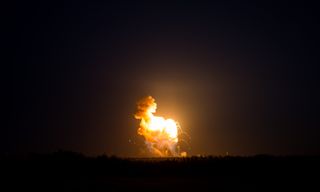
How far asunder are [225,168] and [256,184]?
31.8 meters

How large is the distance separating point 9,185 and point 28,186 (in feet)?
7.37

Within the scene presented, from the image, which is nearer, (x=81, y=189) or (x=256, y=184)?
(x=81, y=189)

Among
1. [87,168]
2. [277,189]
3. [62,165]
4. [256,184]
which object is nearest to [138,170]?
[87,168]

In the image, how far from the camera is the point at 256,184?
5619cm

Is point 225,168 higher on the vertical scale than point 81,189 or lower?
higher

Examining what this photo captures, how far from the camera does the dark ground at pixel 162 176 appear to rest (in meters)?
53.4

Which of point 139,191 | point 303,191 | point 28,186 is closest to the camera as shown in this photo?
point 303,191

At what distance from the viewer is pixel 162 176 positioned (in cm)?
7556

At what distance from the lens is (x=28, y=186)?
53.6 meters

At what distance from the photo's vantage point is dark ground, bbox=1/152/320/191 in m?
53.4

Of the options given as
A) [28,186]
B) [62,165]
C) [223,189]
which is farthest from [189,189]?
[62,165]

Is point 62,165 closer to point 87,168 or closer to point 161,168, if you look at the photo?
point 87,168

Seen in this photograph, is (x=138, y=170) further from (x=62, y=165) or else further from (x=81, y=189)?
(x=81, y=189)

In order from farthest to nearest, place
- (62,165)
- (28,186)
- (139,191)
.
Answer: (62,165)
(28,186)
(139,191)
